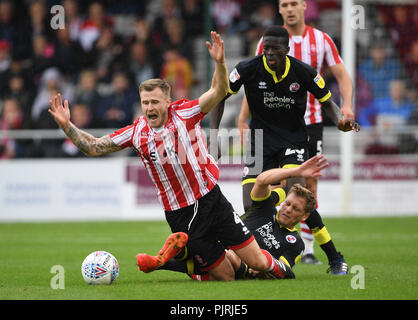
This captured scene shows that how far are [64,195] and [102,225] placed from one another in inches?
58.1

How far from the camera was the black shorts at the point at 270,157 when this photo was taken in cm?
736

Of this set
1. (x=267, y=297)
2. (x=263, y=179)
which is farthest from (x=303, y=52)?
(x=267, y=297)

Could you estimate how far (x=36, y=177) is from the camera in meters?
14.5

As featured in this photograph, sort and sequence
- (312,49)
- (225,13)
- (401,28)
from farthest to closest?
1. (225,13)
2. (401,28)
3. (312,49)

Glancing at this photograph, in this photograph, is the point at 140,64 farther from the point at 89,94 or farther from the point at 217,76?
the point at 217,76

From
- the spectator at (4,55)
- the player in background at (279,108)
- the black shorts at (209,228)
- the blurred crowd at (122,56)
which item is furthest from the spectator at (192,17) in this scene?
the black shorts at (209,228)

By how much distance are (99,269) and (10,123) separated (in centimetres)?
1022

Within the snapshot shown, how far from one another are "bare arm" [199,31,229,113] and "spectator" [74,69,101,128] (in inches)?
373

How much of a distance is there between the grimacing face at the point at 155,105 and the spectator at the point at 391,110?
1001 centimetres

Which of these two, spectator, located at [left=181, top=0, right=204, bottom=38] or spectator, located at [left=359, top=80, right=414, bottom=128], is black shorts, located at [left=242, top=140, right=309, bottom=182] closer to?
spectator, located at [left=359, top=80, right=414, bottom=128]

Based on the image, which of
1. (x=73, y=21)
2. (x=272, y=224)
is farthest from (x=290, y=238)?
(x=73, y=21)

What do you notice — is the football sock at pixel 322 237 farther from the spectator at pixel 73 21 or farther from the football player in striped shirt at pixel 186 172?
the spectator at pixel 73 21

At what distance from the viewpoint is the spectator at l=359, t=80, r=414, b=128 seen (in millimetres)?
15367

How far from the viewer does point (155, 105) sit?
19.9 feet
